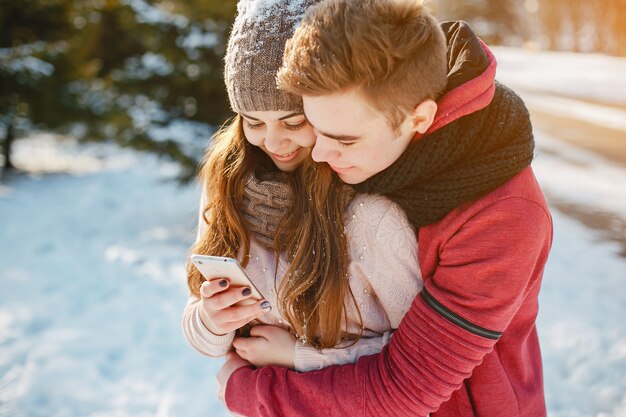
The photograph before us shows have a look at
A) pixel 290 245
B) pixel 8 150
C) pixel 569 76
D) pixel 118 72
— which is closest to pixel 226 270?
pixel 290 245

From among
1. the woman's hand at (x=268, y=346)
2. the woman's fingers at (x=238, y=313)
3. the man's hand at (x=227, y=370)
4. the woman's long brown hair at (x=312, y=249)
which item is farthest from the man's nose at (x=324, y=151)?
the man's hand at (x=227, y=370)

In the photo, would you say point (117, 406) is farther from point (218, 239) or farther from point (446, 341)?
point (446, 341)

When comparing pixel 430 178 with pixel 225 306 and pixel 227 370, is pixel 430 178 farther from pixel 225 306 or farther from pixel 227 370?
pixel 227 370

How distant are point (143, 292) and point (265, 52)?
3.71 meters

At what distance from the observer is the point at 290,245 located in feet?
5.65

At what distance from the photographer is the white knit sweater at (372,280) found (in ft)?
5.21

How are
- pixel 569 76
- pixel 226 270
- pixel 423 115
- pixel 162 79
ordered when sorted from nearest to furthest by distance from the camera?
pixel 423 115 < pixel 226 270 < pixel 162 79 < pixel 569 76

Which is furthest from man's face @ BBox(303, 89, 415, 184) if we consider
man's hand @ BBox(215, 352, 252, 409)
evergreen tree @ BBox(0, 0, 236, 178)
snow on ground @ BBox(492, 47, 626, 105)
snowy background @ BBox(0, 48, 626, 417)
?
snow on ground @ BBox(492, 47, 626, 105)

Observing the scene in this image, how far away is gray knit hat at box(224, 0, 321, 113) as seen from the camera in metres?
1.69

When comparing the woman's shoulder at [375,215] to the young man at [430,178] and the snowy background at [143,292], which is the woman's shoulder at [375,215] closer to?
the young man at [430,178]

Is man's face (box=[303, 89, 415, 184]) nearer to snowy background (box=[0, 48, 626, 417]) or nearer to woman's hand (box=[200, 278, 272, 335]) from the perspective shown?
woman's hand (box=[200, 278, 272, 335])

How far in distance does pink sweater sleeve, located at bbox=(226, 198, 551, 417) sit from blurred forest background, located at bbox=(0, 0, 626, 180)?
3.13 m

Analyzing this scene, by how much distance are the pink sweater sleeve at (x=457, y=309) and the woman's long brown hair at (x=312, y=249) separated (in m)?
0.22

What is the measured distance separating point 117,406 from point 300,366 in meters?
2.29
